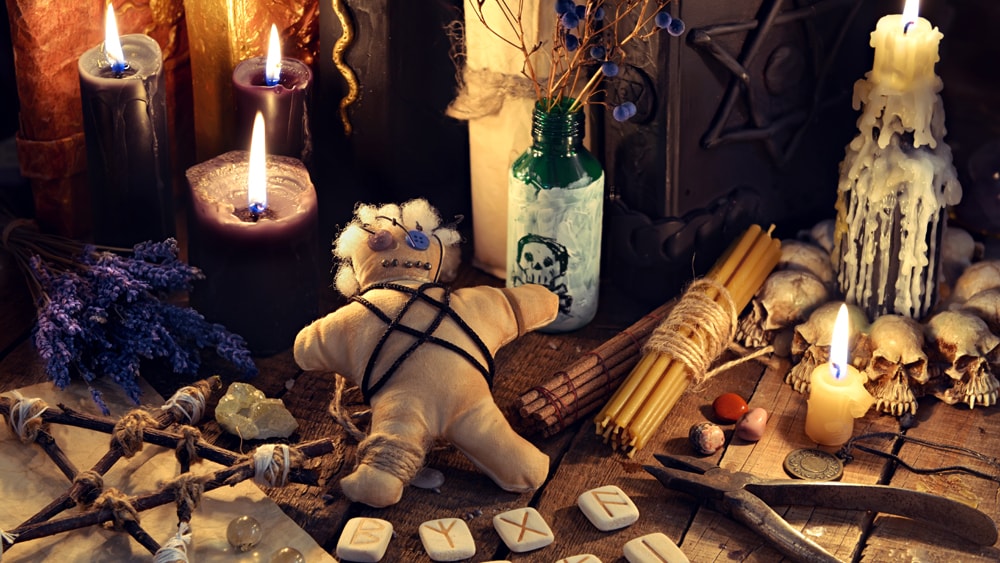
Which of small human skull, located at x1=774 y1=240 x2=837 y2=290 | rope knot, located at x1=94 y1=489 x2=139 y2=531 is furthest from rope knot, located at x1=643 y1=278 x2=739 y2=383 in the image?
rope knot, located at x1=94 y1=489 x2=139 y2=531

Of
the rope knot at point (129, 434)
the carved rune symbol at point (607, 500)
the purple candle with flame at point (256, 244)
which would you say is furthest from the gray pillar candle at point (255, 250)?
the carved rune symbol at point (607, 500)

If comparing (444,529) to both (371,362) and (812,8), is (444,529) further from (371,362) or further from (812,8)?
(812,8)

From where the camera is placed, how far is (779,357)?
1.50 metres

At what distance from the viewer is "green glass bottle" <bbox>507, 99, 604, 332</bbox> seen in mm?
1428

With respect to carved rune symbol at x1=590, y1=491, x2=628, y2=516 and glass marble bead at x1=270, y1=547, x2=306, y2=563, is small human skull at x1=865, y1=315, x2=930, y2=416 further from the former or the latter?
glass marble bead at x1=270, y1=547, x2=306, y2=563

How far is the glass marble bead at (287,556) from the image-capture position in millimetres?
1131

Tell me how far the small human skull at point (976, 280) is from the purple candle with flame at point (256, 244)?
755 millimetres

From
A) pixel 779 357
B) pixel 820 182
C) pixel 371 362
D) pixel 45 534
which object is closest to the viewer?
pixel 45 534

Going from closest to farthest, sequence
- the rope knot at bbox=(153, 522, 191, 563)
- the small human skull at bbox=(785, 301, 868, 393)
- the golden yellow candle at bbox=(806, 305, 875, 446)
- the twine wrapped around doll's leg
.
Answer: the rope knot at bbox=(153, 522, 191, 563) < the twine wrapped around doll's leg < the golden yellow candle at bbox=(806, 305, 875, 446) < the small human skull at bbox=(785, 301, 868, 393)

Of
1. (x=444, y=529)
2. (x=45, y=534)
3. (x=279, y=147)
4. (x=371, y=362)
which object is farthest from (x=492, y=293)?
(x=45, y=534)

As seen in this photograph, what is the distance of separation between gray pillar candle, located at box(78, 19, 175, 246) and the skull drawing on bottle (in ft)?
1.44

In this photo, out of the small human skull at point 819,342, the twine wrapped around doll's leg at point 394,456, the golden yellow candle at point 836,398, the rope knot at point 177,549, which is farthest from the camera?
the small human skull at point 819,342

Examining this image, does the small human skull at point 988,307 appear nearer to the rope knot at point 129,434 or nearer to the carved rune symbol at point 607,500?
the carved rune symbol at point 607,500

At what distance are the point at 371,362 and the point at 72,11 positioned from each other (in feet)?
2.12
